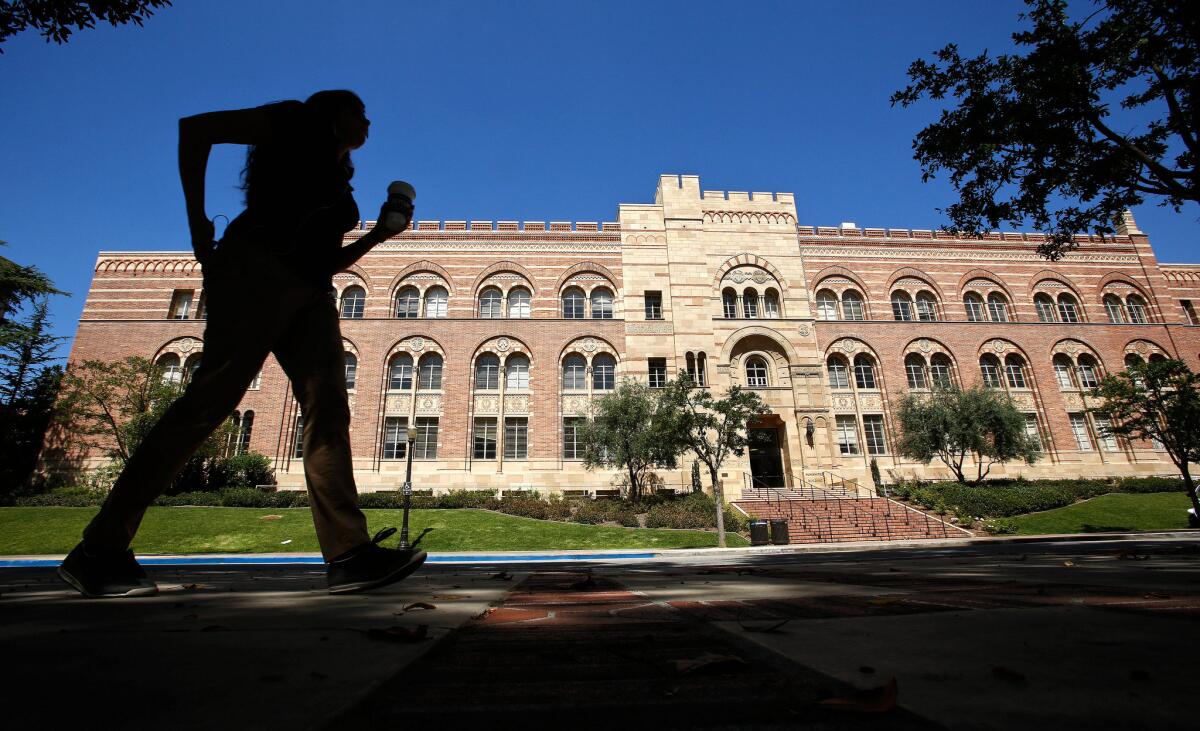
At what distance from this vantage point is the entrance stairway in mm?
18859

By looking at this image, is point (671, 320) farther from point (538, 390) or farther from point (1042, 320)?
point (1042, 320)

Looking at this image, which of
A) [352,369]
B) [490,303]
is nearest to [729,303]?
[490,303]

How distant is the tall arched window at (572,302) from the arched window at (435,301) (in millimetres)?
6678

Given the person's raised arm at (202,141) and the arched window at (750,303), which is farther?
the arched window at (750,303)

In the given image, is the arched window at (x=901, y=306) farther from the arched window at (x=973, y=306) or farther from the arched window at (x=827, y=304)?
the arched window at (x=827, y=304)

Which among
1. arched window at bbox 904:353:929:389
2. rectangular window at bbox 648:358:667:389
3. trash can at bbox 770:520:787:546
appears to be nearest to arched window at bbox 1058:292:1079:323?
arched window at bbox 904:353:929:389

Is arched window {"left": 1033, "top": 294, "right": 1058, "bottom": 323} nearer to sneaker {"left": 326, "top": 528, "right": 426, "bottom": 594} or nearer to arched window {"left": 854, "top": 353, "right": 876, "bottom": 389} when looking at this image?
arched window {"left": 854, "top": 353, "right": 876, "bottom": 389}

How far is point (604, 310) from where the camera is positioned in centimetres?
2950

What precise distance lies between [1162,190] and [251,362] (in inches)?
471

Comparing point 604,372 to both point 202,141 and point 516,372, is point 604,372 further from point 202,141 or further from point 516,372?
point 202,141

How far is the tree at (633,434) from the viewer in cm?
2132

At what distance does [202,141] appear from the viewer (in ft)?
7.84

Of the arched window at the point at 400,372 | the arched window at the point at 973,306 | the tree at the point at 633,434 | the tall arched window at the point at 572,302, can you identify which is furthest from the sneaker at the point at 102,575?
the arched window at the point at 973,306

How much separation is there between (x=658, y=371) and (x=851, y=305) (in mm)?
12727
